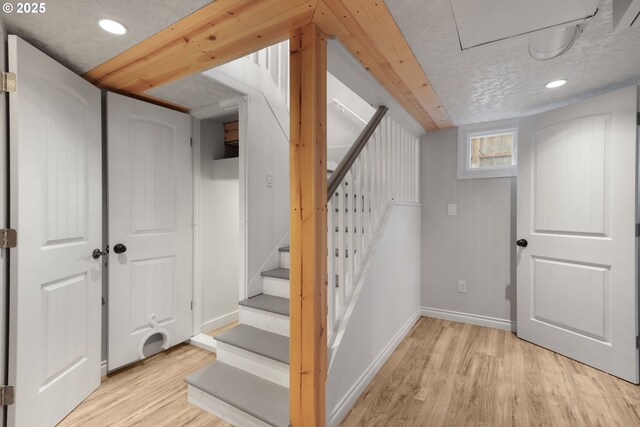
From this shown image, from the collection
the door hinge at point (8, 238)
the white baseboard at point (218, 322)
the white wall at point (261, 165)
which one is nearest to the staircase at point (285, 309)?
the white wall at point (261, 165)

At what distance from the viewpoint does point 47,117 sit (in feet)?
5.17

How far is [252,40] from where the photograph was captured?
1443 millimetres

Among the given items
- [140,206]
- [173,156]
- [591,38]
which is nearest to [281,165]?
[173,156]

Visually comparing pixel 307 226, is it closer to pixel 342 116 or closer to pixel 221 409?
pixel 221 409

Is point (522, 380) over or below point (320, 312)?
below

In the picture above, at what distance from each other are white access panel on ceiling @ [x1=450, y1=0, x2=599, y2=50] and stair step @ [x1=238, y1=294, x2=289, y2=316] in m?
1.85

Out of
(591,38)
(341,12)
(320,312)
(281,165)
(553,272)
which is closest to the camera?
(341,12)

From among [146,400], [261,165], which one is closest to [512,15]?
[261,165]

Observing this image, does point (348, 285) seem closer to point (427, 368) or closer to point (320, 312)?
point (320, 312)

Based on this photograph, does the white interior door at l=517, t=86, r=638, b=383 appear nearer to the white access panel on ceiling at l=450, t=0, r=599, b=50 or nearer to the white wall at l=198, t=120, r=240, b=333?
the white access panel on ceiling at l=450, t=0, r=599, b=50

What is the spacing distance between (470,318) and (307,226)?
2.57m

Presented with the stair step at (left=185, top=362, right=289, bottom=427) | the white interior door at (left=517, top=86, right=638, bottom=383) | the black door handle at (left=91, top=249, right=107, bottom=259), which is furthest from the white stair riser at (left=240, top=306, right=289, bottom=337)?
the white interior door at (left=517, top=86, right=638, bottom=383)

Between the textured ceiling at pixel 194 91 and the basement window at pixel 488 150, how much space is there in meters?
Answer: 2.30

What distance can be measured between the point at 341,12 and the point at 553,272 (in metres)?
2.56
